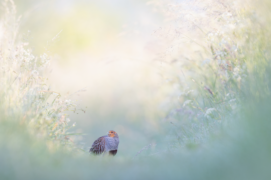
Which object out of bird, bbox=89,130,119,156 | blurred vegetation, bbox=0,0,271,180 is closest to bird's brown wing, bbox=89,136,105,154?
bird, bbox=89,130,119,156

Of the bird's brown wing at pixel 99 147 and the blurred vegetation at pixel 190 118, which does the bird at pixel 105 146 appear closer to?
the bird's brown wing at pixel 99 147

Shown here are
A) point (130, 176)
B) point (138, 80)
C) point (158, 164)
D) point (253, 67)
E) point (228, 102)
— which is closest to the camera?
point (130, 176)

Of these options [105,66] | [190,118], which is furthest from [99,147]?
[105,66]

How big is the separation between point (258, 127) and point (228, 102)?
833 millimetres

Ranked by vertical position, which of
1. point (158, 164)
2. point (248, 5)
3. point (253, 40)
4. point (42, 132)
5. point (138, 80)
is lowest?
point (158, 164)

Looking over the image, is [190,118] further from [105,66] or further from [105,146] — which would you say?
[105,66]

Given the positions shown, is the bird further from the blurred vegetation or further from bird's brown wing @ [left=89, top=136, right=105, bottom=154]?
the blurred vegetation

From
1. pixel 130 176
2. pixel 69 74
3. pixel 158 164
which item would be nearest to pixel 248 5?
pixel 158 164

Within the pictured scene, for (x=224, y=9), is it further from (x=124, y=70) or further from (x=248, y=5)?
(x=124, y=70)

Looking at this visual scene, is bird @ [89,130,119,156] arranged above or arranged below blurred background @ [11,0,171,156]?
below

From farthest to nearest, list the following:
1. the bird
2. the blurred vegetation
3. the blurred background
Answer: the blurred background → the bird → the blurred vegetation

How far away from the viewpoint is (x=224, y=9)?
7.84 ft

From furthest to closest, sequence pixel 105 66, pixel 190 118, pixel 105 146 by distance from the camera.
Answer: pixel 105 66, pixel 190 118, pixel 105 146

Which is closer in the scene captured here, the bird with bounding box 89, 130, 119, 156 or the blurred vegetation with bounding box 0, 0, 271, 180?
the blurred vegetation with bounding box 0, 0, 271, 180
